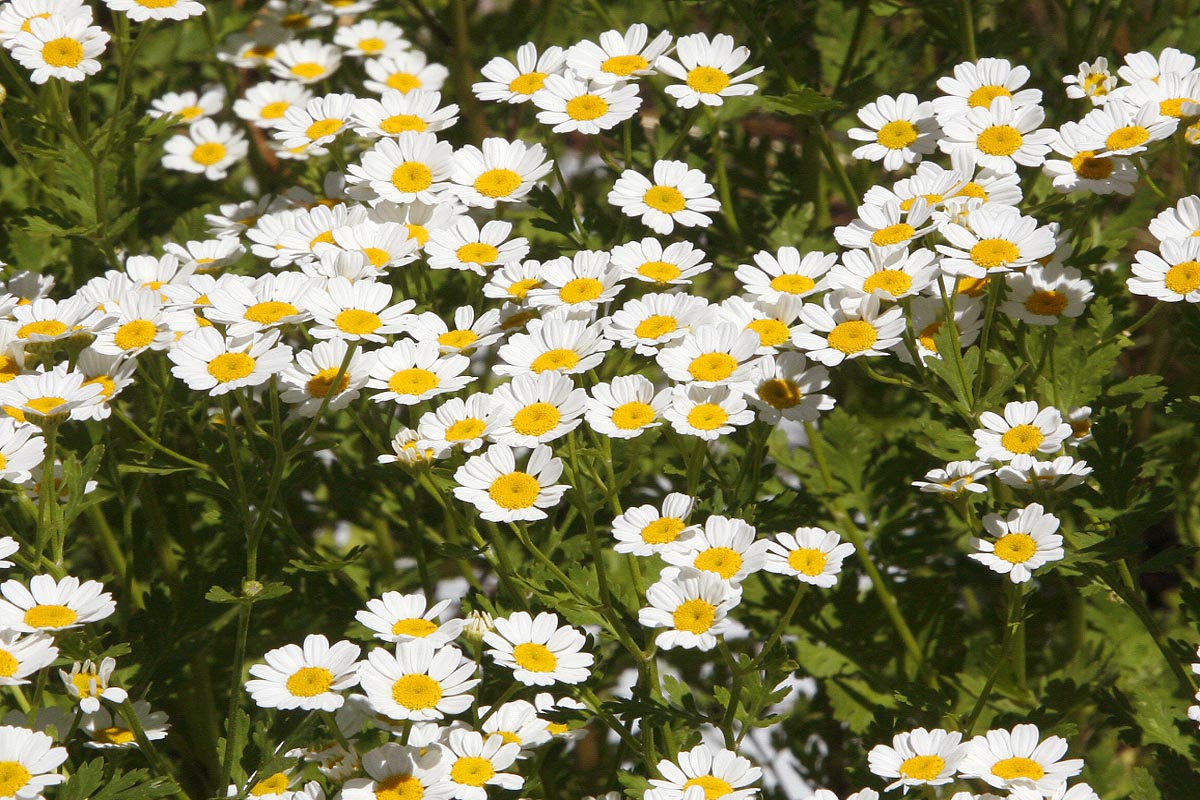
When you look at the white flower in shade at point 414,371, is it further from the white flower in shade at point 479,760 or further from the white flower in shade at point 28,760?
the white flower in shade at point 28,760

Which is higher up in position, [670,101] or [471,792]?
[670,101]

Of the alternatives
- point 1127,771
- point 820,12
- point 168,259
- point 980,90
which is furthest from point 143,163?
point 1127,771

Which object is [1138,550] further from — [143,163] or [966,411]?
[143,163]

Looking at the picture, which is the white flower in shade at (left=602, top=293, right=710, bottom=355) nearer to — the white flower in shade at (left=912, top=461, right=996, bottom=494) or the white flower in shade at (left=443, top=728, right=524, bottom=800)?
the white flower in shade at (left=912, top=461, right=996, bottom=494)

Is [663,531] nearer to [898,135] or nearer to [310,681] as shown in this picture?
[310,681]

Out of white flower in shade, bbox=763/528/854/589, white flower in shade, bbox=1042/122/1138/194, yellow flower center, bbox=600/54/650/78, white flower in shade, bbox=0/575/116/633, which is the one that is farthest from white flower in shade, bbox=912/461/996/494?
white flower in shade, bbox=0/575/116/633

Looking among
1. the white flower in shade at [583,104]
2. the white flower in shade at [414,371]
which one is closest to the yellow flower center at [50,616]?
the white flower in shade at [414,371]
